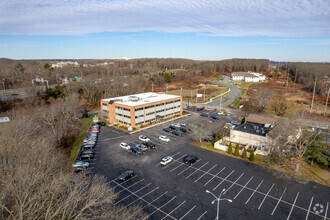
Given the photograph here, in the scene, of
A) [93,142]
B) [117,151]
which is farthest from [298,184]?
[93,142]

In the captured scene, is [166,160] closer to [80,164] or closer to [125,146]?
[125,146]

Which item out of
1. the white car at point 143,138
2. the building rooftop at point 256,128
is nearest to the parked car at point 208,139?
the building rooftop at point 256,128

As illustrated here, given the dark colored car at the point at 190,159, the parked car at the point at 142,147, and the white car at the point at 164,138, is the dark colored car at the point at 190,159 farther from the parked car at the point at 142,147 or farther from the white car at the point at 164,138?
the white car at the point at 164,138

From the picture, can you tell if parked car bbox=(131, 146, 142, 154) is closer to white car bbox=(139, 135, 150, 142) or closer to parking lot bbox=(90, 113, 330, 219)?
parking lot bbox=(90, 113, 330, 219)

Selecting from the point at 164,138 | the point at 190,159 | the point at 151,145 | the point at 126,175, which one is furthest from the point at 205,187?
the point at 164,138

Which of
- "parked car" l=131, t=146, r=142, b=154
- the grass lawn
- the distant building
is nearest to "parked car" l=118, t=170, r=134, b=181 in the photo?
"parked car" l=131, t=146, r=142, b=154
